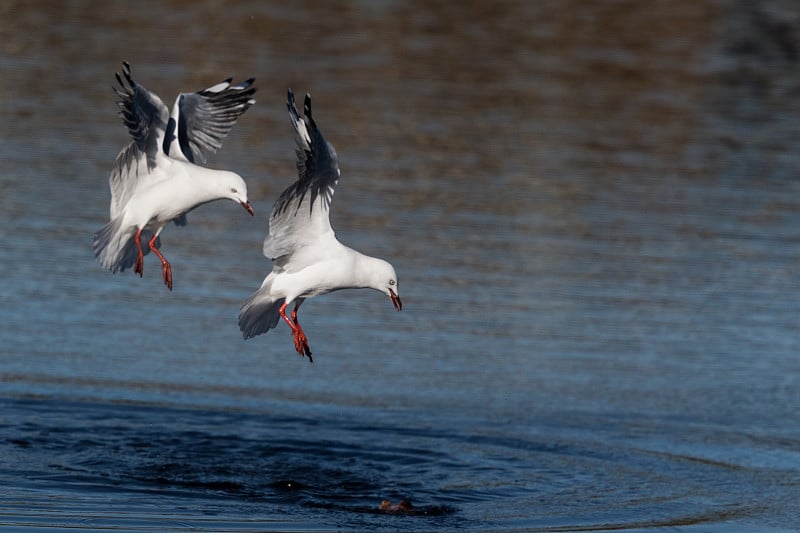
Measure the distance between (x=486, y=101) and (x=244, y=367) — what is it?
1100 centimetres

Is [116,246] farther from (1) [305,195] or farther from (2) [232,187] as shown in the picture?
(1) [305,195]

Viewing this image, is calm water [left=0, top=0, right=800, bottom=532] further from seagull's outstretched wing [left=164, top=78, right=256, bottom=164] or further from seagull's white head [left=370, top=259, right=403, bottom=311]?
seagull's outstretched wing [left=164, top=78, right=256, bottom=164]

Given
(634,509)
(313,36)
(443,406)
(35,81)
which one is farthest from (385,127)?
(634,509)

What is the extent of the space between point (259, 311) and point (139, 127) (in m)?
1.35

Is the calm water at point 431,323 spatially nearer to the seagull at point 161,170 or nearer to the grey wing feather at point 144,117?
the seagull at point 161,170

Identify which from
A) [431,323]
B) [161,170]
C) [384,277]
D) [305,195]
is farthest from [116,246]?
[431,323]

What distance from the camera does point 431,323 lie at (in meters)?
14.3

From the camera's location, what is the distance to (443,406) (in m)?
12.7

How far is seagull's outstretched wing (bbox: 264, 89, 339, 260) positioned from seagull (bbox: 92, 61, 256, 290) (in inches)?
11.4

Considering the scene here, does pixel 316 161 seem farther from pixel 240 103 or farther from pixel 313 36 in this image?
pixel 313 36

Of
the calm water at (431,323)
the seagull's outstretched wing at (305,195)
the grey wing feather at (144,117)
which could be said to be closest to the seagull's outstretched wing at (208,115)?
the grey wing feather at (144,117)

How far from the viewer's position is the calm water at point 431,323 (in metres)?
11.0

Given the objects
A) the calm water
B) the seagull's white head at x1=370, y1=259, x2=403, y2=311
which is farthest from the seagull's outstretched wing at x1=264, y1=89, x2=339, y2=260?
the calm water

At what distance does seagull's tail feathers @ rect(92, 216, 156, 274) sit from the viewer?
10961 millimetres
